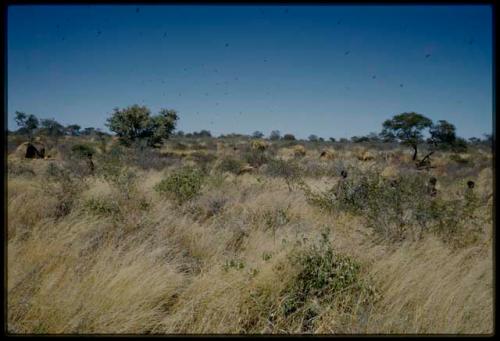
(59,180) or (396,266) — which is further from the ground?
(59,180)

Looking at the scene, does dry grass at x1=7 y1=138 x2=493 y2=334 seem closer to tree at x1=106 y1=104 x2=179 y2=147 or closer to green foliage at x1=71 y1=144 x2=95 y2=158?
green foliage at x1=71 y1=144 x2=95 y2=158

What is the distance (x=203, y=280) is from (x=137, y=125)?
2378 centimetres

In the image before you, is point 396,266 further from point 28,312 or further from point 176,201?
point 176,201

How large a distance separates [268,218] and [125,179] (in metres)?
3.22

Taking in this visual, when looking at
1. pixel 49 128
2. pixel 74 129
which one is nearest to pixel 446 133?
pixel 49 128

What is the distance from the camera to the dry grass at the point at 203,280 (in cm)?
258

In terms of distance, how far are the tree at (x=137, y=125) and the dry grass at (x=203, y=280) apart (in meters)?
21.0

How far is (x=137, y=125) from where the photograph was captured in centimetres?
2480

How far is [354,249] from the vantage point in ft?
13.1

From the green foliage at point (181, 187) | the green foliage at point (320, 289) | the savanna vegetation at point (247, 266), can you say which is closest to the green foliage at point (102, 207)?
the savanna vegetation at point (247, 266)

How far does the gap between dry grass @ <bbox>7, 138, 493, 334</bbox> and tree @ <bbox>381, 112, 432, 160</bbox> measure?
20.9 meters

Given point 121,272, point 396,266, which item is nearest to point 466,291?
point 396,266

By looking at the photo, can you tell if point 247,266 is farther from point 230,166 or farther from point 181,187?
point 230,166

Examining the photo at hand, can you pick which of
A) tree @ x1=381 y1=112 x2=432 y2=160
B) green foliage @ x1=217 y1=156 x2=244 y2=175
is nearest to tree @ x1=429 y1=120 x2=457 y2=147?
tree @ x1=381 y1=112 x2=432 y2=160
